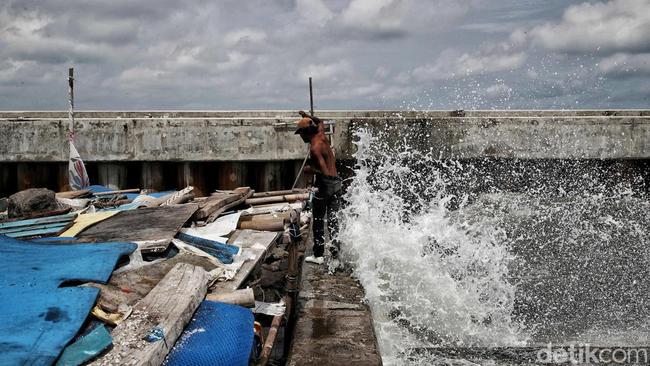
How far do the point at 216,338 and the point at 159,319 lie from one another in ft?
1.51

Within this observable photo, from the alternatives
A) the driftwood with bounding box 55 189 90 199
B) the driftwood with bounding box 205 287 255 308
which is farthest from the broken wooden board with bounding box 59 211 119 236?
the driftwood with bounding box 205 287 255 308

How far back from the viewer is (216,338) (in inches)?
156

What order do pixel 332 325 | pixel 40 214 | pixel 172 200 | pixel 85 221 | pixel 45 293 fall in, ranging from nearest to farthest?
pixel 45 293 → pixel 332 325 → pixel 85 221 → pixel 40 214 → pixel 172 200

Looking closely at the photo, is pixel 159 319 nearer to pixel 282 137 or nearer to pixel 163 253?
pixel 163 253

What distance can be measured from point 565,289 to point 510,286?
1.19 meters

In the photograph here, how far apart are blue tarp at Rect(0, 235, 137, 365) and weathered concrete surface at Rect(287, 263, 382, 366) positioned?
6.19ft

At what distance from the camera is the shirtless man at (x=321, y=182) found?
23.7ft

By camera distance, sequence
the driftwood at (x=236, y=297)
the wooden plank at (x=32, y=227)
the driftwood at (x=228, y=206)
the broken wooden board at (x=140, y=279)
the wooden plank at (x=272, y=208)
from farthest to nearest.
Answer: the wooden plank at (x=272, y=208)
the driftwood at (x=228, y=206)
the wooden plank at (x=32, y=227)
the driftwood at (x=236, y=297)
the broken wooden board at (x=140, y=279)

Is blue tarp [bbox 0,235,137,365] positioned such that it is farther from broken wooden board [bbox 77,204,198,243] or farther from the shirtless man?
the shirtless man

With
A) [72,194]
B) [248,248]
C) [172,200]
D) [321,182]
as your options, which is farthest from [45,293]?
[72,194]

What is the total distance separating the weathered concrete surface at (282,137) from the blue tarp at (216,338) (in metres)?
6.54

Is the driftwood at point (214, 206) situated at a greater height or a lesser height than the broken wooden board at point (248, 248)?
greater

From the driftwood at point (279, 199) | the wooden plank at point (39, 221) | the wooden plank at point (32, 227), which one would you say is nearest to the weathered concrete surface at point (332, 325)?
the driftwood at point (279, 199)

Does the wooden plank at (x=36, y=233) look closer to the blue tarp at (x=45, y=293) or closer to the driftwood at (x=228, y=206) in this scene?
the blue tarp at (x=45, y=293)
